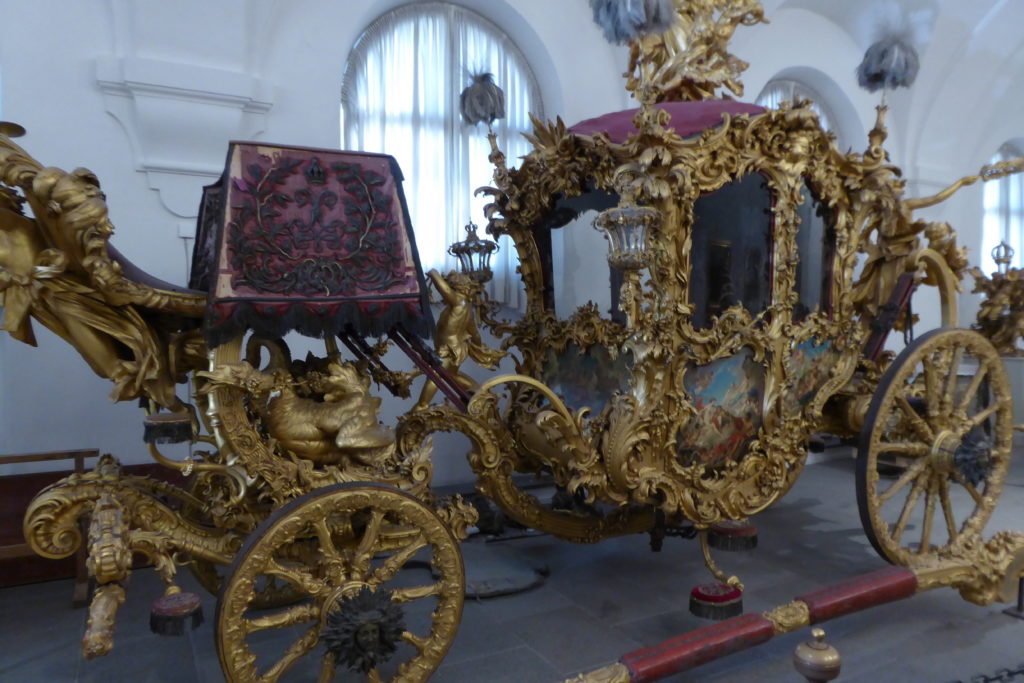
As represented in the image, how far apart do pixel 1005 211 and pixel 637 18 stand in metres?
7.51

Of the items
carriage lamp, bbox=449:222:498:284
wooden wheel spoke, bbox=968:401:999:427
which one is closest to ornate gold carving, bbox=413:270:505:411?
carriage lamp, bbox=449:222:498:284

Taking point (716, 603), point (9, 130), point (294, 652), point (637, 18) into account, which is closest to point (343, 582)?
point (294, 652)

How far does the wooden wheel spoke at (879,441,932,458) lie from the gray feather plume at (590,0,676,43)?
2.07 metres

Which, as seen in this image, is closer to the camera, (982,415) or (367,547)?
(367,547)

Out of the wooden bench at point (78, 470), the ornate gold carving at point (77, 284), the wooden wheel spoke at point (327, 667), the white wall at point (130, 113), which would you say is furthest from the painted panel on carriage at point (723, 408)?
the white wall at point (130, 113)

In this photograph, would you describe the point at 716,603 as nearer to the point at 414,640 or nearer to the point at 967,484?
the point at 414,640

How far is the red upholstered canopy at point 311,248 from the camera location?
2.10 meters

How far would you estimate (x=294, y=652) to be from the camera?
2010 millimetres

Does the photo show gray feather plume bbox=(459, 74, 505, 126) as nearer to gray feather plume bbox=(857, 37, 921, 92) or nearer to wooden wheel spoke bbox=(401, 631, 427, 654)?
gray feather plume bbox=(857, 37, 921, 92)

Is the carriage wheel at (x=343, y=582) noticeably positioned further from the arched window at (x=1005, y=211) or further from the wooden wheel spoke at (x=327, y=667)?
the arched window at (x=1005, y=211)

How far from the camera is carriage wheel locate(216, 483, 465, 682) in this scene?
1.92 metres

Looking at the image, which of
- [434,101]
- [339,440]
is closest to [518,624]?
[339,440]

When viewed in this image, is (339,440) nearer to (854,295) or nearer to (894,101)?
(854,295)

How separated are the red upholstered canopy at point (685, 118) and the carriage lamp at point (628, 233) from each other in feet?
1.34
